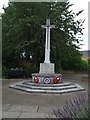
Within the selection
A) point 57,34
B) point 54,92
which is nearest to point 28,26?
point 57,34

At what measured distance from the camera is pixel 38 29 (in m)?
14.1

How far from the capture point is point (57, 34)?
14.4 m

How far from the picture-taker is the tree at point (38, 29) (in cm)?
1353

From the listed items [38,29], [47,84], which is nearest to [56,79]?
[47,84]

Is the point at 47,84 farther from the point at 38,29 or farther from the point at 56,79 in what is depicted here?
the point at 38,29

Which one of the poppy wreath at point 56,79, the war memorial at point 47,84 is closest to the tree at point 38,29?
the war memorial at point 47,84

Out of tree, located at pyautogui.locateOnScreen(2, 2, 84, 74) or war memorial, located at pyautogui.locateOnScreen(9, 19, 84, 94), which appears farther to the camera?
tree, located at pyautogui.locateOnScreen(2, 2, 84, 74)

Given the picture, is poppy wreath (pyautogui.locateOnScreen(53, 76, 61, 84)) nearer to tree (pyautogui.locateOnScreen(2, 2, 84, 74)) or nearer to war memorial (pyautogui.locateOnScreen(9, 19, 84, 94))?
war memorial (pyautogui.locateOnScreen(9, 19, 84, 94))

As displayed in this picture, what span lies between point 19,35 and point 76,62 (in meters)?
14.2

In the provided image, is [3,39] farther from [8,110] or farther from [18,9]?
[8,110]

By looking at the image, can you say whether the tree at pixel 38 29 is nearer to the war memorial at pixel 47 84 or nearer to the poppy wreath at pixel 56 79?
the war memorial at pixel 47 84

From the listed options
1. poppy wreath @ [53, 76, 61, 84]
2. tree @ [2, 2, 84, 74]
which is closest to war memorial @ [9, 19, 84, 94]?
poppy wreath @ [53, 76, 61, 84]

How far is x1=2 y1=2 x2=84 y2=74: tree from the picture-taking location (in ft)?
44.4

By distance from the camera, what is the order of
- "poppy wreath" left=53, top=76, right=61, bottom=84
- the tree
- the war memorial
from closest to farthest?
1. the war memorial
2. "poppy wreath" left=53, top=76, right=61, bottom=84
3. the tree
